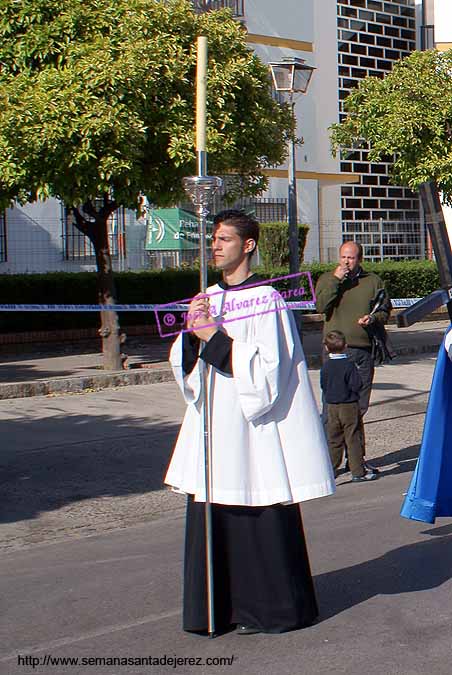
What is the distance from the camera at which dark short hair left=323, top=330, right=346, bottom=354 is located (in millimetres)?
8750

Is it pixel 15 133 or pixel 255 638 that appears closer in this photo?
pixel 255 638

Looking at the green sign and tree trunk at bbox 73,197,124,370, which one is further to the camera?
the green sign

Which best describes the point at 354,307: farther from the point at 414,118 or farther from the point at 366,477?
the point at 414,118

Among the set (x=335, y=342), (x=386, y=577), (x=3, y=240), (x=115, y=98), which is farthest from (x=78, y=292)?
(x=386, y=577)

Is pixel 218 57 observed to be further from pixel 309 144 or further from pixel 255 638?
pixel 309 144

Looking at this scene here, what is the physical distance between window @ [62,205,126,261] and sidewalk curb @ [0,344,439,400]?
22.6 feet

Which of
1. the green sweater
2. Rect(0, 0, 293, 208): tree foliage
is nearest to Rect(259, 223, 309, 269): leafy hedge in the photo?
Rect(0, 0, 293, 208): tree foliage

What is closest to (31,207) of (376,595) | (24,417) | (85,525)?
(24,417)

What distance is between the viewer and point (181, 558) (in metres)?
6.58

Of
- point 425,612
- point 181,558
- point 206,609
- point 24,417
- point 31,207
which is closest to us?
point 206,609

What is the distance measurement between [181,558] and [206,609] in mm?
1748

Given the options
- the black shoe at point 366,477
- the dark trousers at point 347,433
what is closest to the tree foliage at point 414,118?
the black shoe at point 366,477

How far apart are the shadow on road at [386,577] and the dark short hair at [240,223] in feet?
6.12

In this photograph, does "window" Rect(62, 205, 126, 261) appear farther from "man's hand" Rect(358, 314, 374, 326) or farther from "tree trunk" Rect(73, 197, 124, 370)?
"man's hand" Rect(358, 314, 374, 326)
